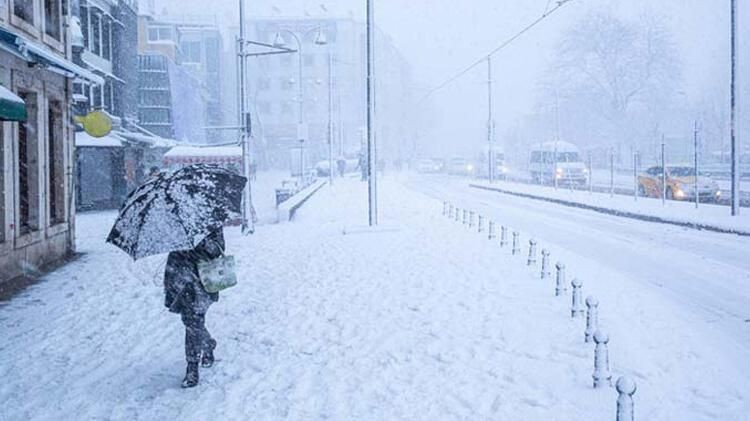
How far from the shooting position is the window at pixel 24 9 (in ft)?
40.5

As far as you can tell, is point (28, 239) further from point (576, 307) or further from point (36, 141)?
point (576, 307)

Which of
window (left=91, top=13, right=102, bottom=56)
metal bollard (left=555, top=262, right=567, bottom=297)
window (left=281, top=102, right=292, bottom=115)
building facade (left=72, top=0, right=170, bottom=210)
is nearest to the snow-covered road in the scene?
metal bollard (left=555, top=262, right=567, bottom=297)

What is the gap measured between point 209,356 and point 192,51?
6680 centimetres

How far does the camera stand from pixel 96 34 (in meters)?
29.5

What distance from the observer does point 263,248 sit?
1500cm

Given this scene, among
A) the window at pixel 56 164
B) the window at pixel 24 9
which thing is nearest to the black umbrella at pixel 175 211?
the window at pixel 24 9

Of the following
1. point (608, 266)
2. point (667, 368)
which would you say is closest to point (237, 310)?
point (667, 368)

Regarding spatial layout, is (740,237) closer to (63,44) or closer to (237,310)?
(237,310)

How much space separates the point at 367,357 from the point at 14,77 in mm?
8286

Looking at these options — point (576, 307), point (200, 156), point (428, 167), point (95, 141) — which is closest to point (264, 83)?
point (428, 167)

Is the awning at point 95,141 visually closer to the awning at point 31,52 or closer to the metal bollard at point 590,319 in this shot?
the awning at point 31,52

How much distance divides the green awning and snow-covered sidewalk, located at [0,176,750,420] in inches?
100

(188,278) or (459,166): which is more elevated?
(459,166)

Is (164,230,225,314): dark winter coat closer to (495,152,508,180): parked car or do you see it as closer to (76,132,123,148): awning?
(76,132,123,148): awning
